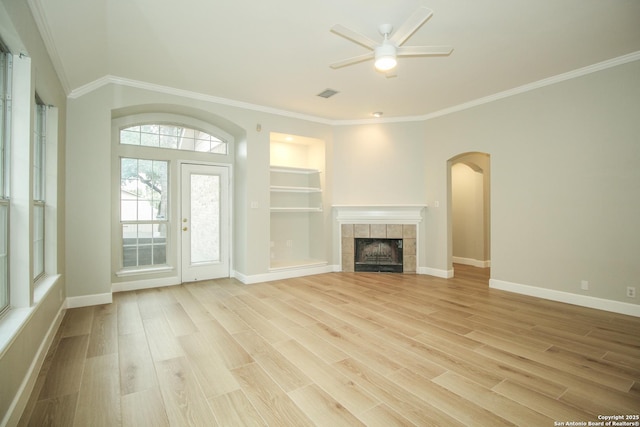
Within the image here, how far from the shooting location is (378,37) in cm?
314

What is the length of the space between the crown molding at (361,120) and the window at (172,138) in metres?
0.76

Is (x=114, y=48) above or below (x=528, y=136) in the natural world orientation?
above

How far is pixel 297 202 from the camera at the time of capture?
Answer: 633 cm

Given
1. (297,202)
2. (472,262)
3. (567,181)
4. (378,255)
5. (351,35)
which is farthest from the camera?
(472,262)

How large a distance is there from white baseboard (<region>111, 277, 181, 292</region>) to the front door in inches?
7.7

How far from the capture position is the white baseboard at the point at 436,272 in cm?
550

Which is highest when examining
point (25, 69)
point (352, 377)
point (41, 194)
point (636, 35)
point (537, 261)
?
point (636, 35)

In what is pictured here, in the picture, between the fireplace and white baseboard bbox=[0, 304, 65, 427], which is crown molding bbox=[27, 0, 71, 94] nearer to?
white baseboard bbox=[0, 304, 65, 427]

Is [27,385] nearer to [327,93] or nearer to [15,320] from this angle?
[15,320]

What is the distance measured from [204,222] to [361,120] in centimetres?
362

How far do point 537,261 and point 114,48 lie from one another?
237 inches

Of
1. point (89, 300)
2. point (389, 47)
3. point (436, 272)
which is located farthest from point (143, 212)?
point (436, 272)

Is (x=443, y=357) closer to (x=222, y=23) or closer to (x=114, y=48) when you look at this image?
(x=222, y=23)

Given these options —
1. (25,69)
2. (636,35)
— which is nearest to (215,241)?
(25,69)
